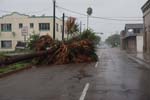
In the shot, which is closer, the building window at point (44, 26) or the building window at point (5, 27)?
the building window at point (44, 26)

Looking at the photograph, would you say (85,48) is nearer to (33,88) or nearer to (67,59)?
(67,59)

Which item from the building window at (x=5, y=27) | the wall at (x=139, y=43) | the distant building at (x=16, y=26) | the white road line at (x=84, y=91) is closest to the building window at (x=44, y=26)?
the distant building at (x=16, y=26)

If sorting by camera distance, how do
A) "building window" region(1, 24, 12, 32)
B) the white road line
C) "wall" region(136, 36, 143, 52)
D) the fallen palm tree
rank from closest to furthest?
the white road line, the fallen palm tree, "wall" region(136, 36, 143, 52), "building window" region(1, 24, 12, 32)

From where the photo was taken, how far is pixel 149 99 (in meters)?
11.6

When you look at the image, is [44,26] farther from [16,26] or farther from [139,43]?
[139,43]

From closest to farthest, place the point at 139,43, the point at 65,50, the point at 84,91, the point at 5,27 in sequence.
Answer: the point at 84,91 → the point at 65,50 → the point at 139,43 → the point at 5,27

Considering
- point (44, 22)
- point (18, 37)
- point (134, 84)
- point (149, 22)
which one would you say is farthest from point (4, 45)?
point (134, 84)

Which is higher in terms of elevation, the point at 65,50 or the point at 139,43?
the point at 139,43

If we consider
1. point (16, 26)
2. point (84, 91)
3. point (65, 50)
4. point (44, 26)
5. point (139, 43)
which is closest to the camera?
point (84, 91)

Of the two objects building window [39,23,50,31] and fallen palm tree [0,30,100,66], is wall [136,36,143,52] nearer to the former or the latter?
building window [39,23,50,31]

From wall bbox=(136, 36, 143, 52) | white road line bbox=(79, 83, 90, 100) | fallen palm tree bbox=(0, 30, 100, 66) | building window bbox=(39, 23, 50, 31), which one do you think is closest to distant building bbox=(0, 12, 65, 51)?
building window bbox=(39, 23, 50, 31)

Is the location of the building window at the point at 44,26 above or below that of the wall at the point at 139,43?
above

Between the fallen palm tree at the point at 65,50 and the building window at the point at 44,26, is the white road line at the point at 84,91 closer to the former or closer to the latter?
the fallen palm tree at the point at 65,50

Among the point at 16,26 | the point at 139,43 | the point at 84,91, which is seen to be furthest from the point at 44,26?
the point at 84,91
